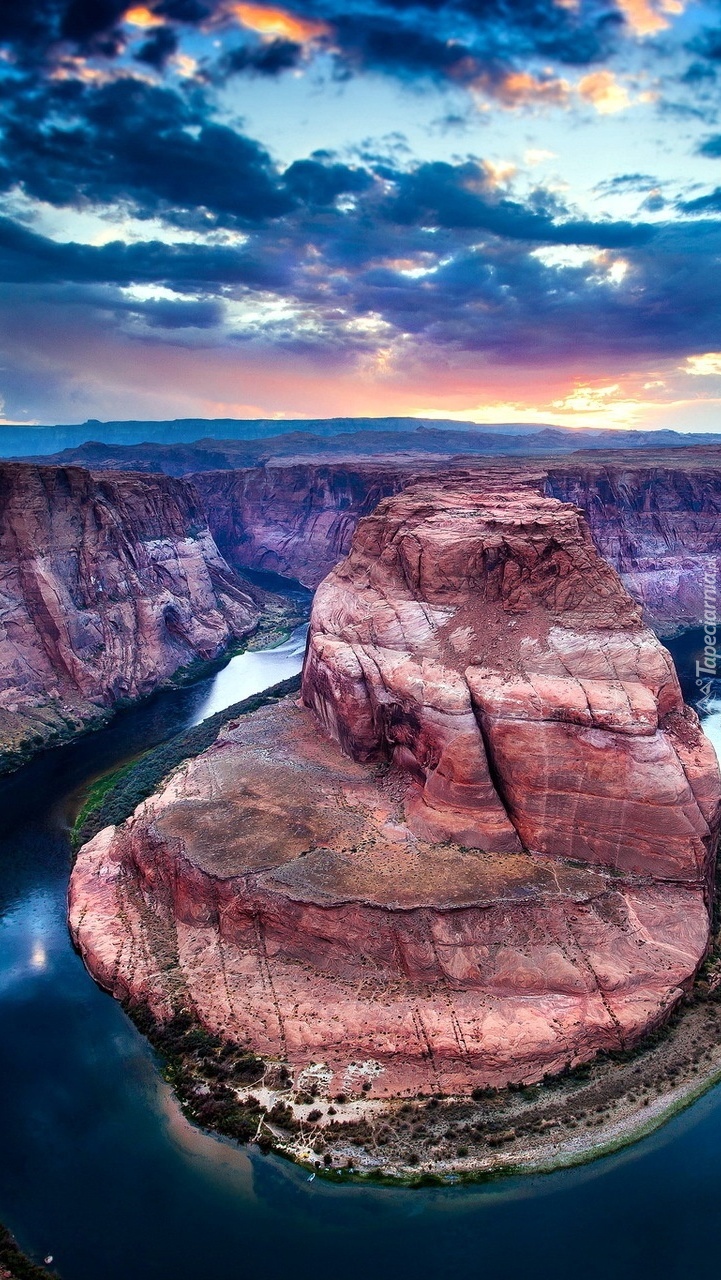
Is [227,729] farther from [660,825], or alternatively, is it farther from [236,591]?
[236,591]

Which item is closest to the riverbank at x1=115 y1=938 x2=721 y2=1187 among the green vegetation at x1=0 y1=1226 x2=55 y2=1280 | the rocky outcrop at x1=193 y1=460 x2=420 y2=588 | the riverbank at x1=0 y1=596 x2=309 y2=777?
the green vegetation at x1=0 y1=1226 x2=55 y2=1280

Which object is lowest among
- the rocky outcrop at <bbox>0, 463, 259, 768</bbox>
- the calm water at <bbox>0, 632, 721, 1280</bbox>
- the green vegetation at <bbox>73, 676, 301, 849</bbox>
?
the calm water at <bbox>0, 632, 721, 1280</bbox>

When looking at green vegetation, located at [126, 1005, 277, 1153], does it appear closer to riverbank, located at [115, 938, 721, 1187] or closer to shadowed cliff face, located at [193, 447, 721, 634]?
riverbank, located at [115, 938, 721, 1187]

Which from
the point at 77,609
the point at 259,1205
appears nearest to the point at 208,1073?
the point at 259,1205

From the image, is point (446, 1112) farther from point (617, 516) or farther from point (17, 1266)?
point (617, 516)

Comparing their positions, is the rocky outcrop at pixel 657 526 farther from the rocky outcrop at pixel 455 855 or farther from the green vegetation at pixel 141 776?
the rocky outcrop at pixel 455 855

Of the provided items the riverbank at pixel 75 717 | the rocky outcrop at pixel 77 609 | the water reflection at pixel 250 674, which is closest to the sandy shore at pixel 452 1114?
the riverbank at pixel 75 717
